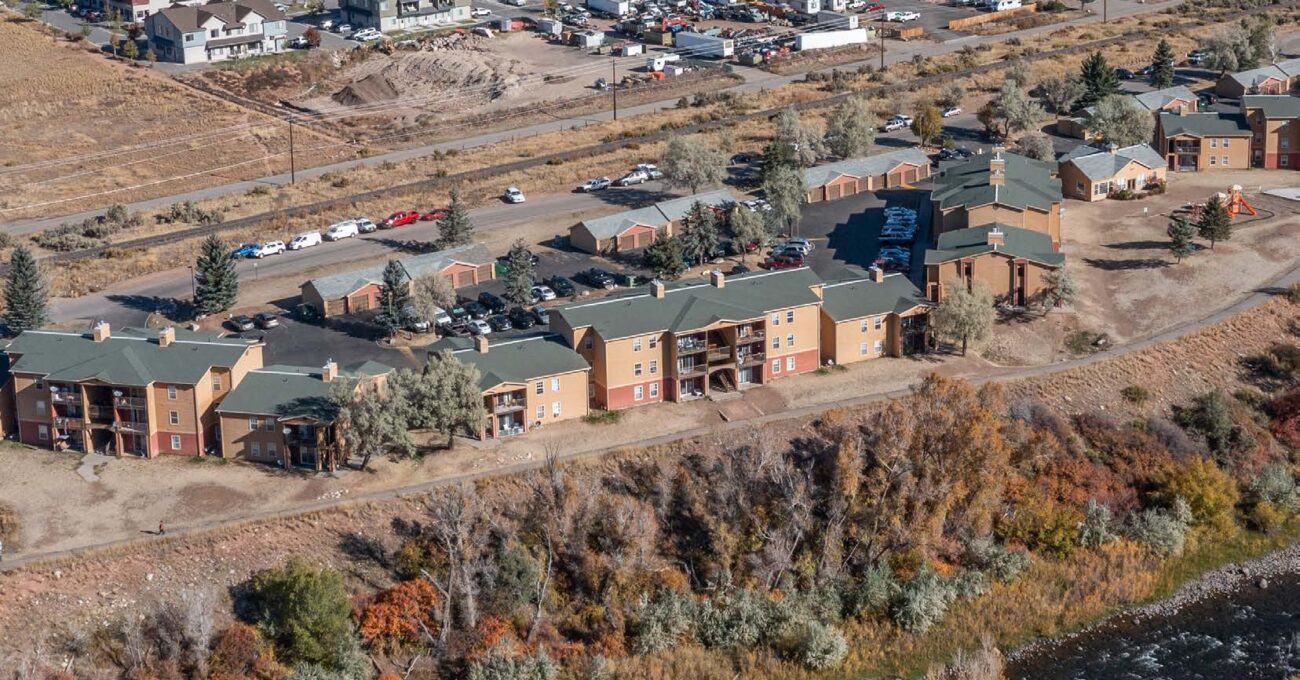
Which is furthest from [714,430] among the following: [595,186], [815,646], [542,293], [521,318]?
[595,186]

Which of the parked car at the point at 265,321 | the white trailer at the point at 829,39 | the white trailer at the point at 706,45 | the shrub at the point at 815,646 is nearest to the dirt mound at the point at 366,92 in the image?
the white trailer at the point at 706,45

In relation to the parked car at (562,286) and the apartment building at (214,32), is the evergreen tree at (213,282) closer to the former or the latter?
the parked car at (562,286)

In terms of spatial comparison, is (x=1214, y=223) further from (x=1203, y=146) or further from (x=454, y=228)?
(x=454, y=228)

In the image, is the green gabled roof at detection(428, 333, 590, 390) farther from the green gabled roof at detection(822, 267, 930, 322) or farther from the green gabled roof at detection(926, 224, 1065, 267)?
the green gabled roof at detection(926, 224, 1065, 267)

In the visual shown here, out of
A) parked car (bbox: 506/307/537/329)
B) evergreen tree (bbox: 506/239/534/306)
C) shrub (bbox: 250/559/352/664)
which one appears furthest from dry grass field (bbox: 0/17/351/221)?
shrub (bbox: 250/559/352/664)

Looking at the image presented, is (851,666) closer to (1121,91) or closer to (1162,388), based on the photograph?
(1162,388)

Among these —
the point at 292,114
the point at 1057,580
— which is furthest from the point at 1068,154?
the point at 292,114
